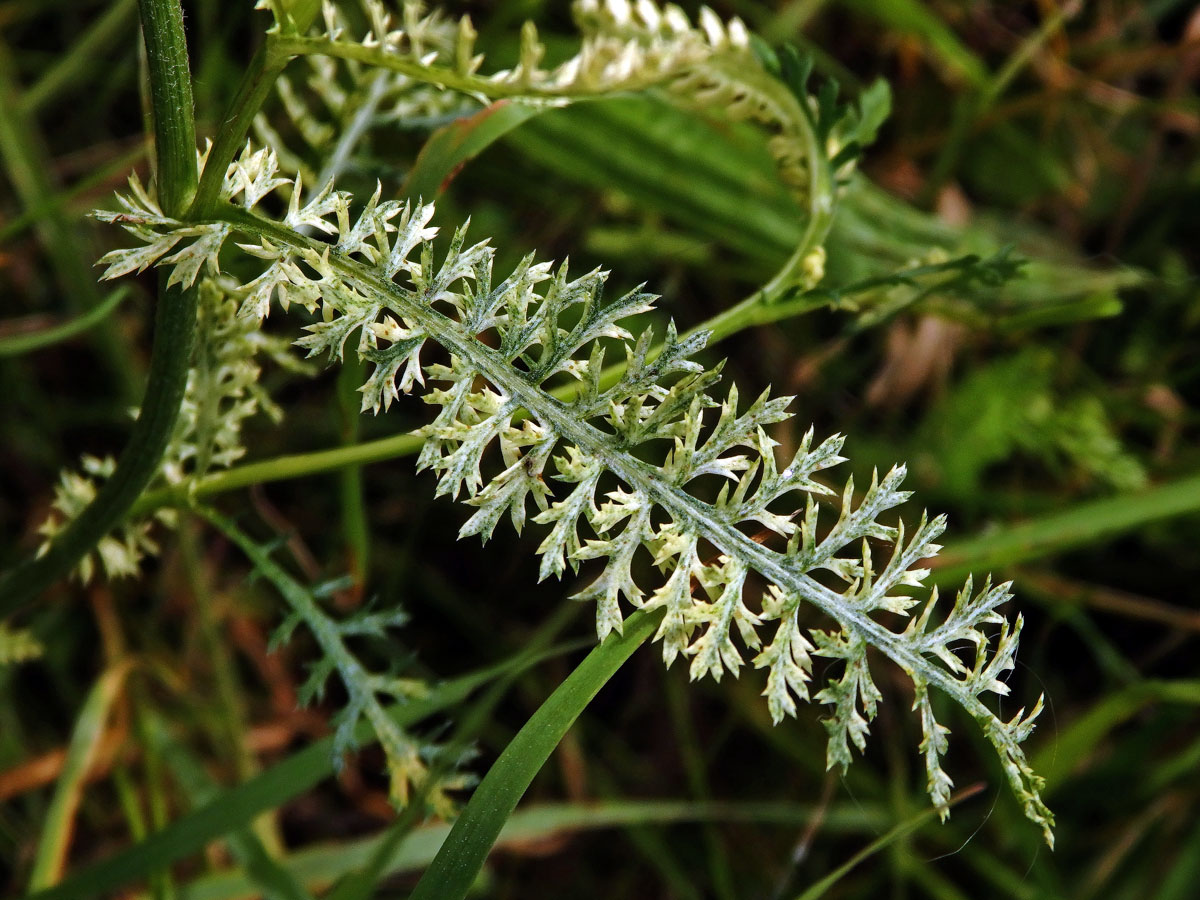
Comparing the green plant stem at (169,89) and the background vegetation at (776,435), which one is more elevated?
the green plant stem at (169,89)

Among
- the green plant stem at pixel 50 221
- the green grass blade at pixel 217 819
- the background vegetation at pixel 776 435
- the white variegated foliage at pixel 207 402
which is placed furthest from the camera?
the background vegetation at pixel 776 435

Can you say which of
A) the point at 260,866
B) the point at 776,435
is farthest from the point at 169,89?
the point at 776,435

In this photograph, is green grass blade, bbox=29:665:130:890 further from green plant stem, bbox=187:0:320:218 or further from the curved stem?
green plant stem, bbox=187:0:320:218

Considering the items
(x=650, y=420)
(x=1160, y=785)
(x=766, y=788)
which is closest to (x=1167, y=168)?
(x=1160, y=785)

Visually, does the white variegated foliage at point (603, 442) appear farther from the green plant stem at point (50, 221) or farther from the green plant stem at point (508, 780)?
the green plant stem at point (50, 221)

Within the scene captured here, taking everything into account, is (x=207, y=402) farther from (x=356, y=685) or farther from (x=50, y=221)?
(x=50, y=221)

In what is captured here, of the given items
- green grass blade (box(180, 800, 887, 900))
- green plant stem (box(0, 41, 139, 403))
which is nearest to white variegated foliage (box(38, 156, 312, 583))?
green grass blade (box(180, 800, 887, 900))

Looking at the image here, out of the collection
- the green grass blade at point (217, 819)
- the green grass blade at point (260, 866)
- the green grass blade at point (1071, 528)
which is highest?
the green grass blade at point (217, 819)

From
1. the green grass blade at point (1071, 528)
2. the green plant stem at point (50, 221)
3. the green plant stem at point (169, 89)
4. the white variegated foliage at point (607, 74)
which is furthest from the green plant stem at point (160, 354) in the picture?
the green grass blade at point (1071, 528)
